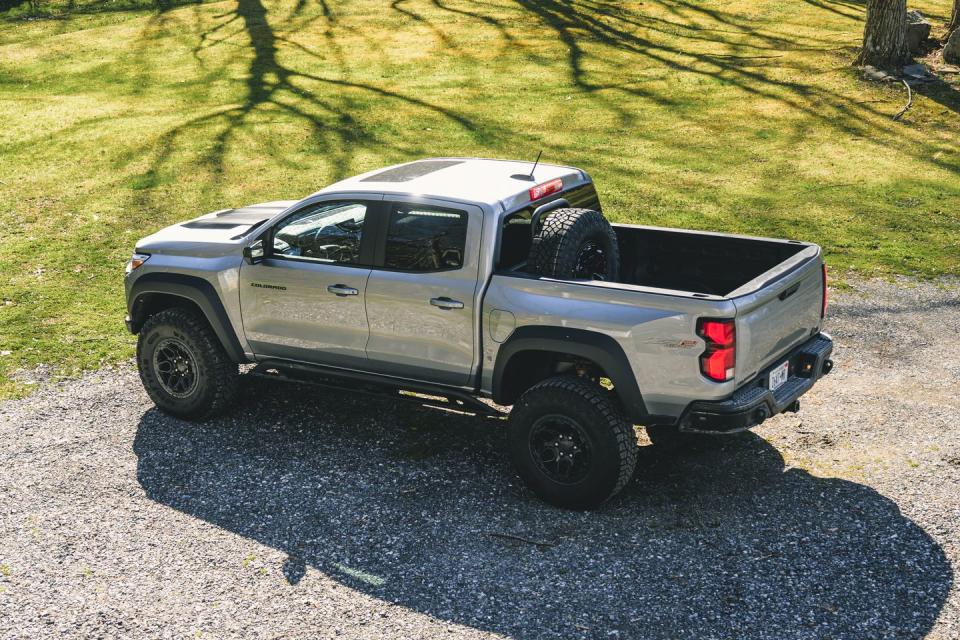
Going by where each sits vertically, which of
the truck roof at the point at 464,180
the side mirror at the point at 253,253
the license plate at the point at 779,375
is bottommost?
the license plate at the point at 779,375

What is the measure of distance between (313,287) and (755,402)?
2.90 m

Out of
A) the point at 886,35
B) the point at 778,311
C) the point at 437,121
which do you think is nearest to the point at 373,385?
the point at 778,311

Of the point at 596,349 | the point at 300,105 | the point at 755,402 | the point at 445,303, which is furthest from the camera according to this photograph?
the point at 300,105

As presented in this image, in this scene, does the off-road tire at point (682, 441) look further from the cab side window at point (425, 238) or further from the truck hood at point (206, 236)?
the truck hood at point (206, 236)

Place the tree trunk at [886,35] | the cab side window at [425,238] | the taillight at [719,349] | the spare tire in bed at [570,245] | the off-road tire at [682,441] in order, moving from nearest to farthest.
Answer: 1. the taillight at [719,349]
2. the spare tire in bed at [570,245]
3. the cab side window at [425,238]
4. the off-road tire at [682,441]
5. the tree trunk at [886,35]

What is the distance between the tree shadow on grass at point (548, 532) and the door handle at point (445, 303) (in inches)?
44.5

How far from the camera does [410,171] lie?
22.1 ft

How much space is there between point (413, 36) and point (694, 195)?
11.0 m

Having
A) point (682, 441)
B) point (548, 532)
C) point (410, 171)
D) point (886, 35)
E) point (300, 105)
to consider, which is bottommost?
point (682, 441)

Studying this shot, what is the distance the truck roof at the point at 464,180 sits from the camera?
598 cm

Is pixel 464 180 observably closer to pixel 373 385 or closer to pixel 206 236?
pixel 373 385

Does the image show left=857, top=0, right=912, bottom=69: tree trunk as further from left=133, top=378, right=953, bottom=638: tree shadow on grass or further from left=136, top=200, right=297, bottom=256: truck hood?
left=136, top=200, right=297, bottom=256: truck hood

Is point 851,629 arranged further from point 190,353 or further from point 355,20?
point 355,20

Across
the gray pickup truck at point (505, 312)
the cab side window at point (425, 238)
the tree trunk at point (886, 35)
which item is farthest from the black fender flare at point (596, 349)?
the tree trunk at point (886, 35)
